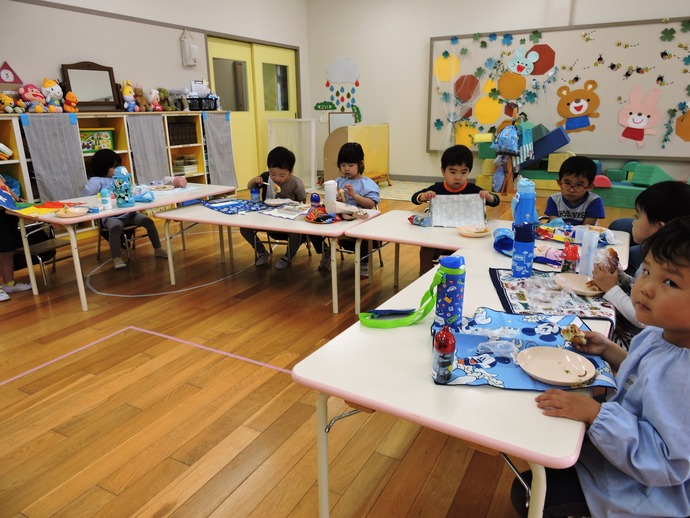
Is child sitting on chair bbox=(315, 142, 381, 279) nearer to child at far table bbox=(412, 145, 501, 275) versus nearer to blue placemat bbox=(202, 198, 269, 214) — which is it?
child at far table bbox=(412, 145, 501, 275)

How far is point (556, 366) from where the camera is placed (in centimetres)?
117

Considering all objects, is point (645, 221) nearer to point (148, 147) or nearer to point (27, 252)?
point (27, 252)

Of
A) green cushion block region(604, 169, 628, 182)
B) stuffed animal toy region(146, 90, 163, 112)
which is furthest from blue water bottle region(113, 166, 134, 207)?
green cushion block region(604, 169, 628, 182)

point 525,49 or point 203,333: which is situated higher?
point 525,49

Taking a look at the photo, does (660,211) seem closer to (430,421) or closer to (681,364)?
(681,364)

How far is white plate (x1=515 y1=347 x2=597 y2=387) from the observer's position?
1.11m

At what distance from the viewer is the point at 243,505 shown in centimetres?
165

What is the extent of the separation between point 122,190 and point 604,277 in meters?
3.06

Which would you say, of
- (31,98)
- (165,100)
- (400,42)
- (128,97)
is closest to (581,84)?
(400,42)

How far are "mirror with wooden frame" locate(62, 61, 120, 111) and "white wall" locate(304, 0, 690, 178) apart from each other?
3834 millimetres

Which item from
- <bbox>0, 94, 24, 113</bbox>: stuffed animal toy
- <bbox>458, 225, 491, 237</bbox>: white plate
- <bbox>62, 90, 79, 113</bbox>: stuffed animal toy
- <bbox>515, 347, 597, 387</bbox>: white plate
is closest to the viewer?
<bbox>515, 347, 597, 387</bbox>: white plate

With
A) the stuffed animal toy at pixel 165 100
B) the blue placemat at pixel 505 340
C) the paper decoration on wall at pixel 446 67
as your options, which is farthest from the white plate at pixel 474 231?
the paper decoration on wall at pixel 446 67

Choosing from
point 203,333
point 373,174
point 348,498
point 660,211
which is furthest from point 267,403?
point 373,174

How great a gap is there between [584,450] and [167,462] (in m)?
1.50
